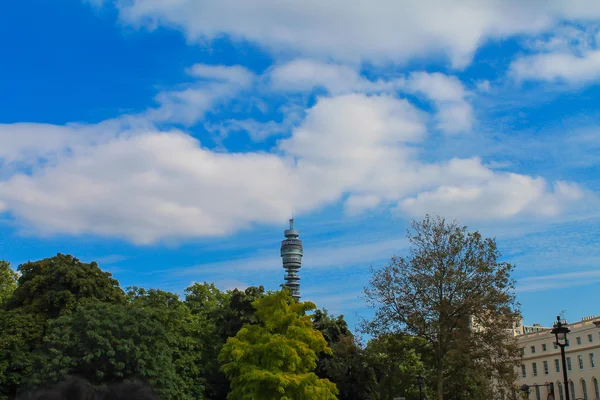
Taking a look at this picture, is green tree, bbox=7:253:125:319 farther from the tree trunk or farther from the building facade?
the building facade

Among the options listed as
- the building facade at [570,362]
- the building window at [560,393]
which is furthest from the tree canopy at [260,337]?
the building window at [560,393]

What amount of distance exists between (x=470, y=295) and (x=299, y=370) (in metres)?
11.8

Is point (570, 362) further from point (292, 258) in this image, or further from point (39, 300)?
point (292, 258)

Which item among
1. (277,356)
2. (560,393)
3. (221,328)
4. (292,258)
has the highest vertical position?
(292,258)

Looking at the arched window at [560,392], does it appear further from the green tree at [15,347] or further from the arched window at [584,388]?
the green tree at [15,347]

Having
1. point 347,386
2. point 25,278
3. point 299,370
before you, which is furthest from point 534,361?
point 25,278

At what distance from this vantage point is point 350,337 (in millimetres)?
52375

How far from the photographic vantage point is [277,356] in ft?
135

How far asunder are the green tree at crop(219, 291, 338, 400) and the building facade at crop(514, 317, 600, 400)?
59.8 metres

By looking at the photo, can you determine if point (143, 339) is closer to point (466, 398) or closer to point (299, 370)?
point (299, 370)

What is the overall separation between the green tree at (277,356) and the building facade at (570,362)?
59.8 meters

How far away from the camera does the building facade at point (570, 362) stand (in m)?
99.2

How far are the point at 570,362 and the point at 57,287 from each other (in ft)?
278

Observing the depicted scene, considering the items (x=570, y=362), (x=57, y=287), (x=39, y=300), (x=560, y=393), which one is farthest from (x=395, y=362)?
(x=560, y=393)
